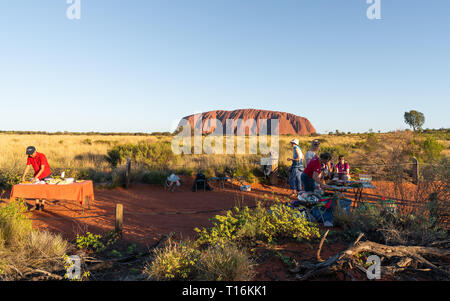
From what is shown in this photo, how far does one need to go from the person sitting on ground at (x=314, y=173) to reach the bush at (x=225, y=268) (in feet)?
8.36

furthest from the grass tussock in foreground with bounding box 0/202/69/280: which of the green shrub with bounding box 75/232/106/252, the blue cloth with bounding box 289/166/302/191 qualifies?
the blue cloth with bounding box 289/166/302/191

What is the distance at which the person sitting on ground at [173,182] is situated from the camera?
9.71m

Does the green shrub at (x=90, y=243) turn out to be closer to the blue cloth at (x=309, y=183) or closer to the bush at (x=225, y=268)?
the bush at (x=225, y=268)

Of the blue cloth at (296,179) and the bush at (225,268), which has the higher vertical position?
the blue cloth at (296,179)

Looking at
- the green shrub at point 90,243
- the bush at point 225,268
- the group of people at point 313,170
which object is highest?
the group of people at point 313,170

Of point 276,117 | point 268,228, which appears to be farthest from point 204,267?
point 276,117

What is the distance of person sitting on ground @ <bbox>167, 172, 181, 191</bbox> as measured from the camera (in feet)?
31.9

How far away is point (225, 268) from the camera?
3025 mm

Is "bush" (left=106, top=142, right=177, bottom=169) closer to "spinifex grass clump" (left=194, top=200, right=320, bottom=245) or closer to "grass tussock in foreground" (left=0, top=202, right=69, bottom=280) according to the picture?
"grass tussock in foreground" (left=0, top=202, right=69, bottom=280)

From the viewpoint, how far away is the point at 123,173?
1034 centimetres

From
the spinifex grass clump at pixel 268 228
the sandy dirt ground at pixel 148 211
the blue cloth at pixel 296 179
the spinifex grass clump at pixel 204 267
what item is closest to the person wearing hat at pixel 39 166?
the sandy dirt ground at pixel 148 211

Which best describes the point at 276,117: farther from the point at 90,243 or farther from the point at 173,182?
the point at 90,243
